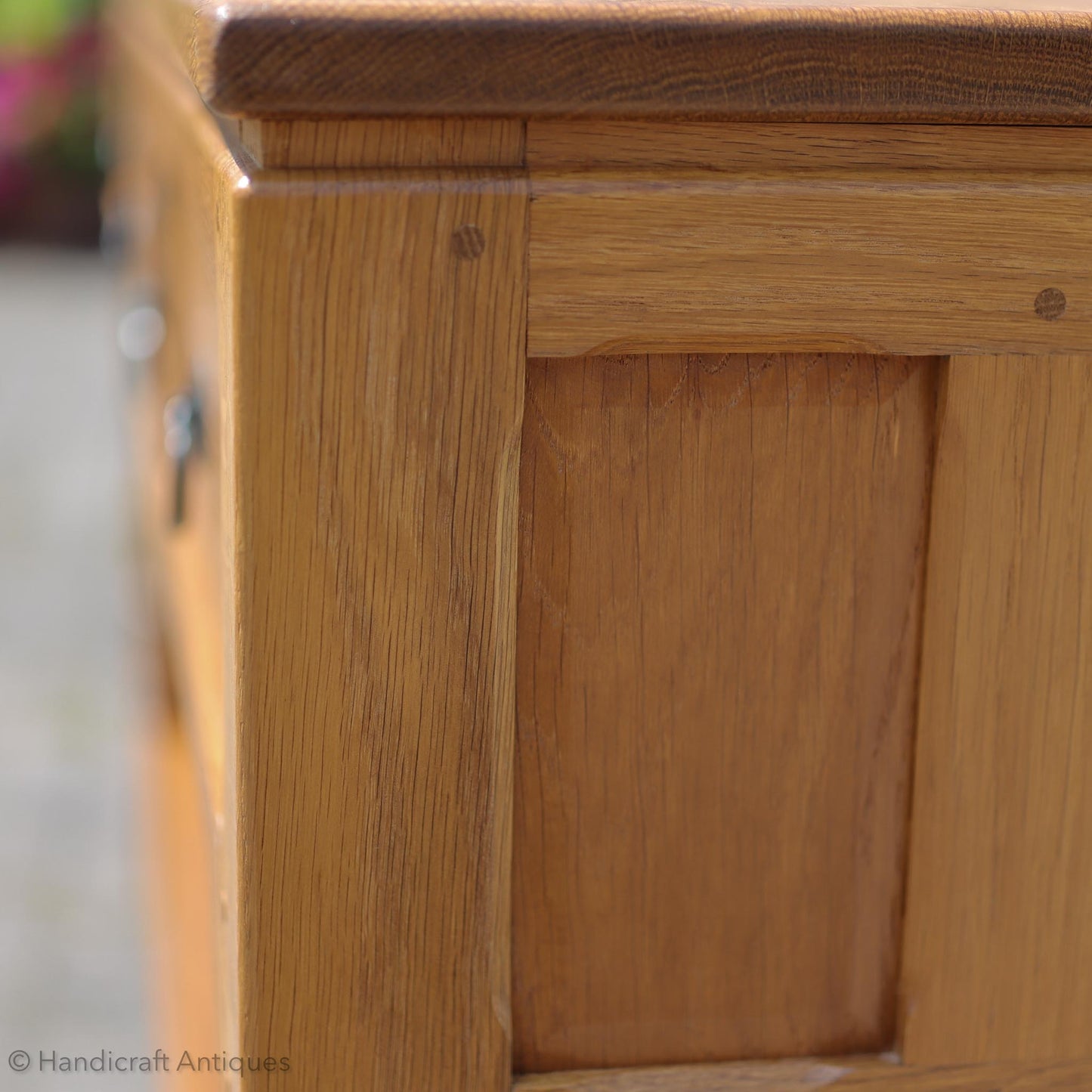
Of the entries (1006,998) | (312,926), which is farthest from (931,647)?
(312,926)

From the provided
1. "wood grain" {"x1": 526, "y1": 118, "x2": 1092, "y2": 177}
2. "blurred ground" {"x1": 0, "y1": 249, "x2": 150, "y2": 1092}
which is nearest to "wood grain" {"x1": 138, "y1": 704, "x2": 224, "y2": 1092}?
"blurred ground" {"x1": 0, "y1": 249, "x2": 150, "y2": 1092}

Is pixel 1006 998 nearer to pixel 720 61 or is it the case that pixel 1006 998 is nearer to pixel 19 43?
pixel 720 61

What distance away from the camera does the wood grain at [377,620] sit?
0.50 m

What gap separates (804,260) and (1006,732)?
0.22 meters

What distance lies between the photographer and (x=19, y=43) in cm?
644

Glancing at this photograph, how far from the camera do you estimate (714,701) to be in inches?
23.4

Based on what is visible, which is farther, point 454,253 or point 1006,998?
point 1006,998

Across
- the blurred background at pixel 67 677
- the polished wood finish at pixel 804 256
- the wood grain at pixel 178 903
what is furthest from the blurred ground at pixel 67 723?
the polished wood finish at pixel 804 256

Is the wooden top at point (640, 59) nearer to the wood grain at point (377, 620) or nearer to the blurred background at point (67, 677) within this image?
the wood grain at point (377, 620)

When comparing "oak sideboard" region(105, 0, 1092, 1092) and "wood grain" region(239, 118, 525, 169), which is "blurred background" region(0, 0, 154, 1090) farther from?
"wood grain" region(239, 118, 525, 169)

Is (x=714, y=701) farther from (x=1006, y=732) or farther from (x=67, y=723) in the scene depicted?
(x=67, y=723)

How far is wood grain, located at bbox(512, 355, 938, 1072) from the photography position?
1.85ft

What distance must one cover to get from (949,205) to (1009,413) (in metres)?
0.09

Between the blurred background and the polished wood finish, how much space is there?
1387 millimetres
